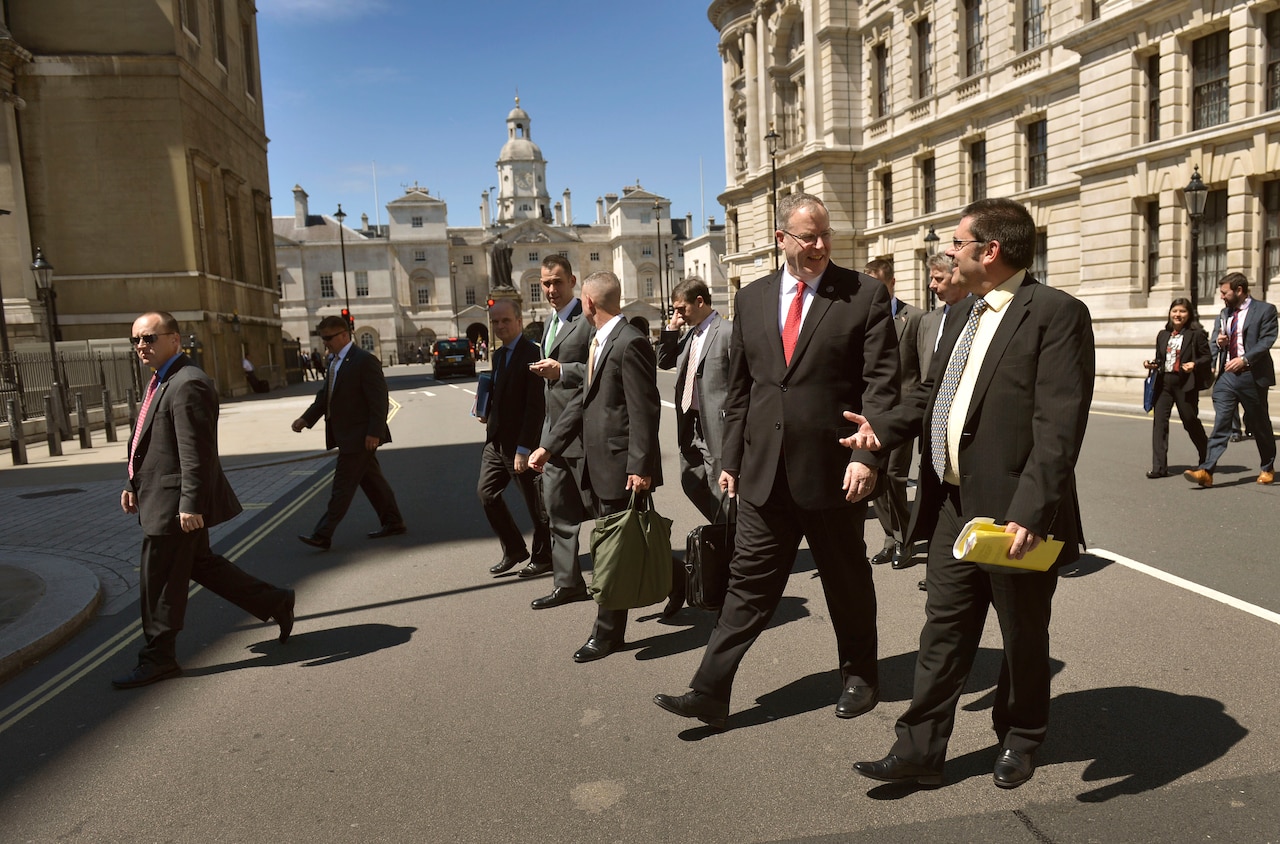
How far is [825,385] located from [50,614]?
4.98 meters

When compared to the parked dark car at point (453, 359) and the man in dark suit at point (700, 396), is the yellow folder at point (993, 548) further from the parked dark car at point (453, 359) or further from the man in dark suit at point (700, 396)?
the parked dark car at point (453, 359)

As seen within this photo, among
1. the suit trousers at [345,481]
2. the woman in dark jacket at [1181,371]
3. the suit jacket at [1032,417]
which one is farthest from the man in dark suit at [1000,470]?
the woman in dark jacket at [1181,371]

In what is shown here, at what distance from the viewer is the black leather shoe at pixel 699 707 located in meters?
3.72

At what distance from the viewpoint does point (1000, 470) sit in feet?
9.98

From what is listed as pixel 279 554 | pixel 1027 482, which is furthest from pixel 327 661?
pixel 1027 482

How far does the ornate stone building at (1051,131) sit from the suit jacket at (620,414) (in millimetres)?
19394

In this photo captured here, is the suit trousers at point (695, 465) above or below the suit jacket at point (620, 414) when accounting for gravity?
below

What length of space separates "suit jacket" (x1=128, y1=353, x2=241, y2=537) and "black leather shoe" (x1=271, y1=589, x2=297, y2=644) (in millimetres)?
681

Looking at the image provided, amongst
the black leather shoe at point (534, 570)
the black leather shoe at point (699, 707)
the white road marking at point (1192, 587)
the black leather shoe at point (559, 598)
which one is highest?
the black leather shoe at point (699, 707)

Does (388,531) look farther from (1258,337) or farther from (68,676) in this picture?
(1258,337)

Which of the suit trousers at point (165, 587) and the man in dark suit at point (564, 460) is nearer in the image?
the suit trousers at point (165, 587)

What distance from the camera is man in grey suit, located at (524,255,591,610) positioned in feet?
18.0

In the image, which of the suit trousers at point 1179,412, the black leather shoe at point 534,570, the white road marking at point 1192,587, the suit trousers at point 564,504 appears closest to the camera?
the white road marking at point 1192,587

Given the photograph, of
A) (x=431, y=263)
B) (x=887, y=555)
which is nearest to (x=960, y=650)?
(x=887, y=555)
